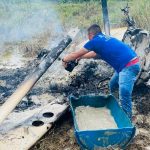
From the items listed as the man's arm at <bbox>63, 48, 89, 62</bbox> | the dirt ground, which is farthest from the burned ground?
the man's arm at <bbox>63, 48, 89, 62</bbox>

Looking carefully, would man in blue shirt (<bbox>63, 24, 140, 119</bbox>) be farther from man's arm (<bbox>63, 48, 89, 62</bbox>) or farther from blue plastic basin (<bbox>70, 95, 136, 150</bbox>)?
blue plastic basin (<bbox>70, 95, 136, 150</bbox>)

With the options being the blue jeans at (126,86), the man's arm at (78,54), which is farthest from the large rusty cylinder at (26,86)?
the blue jeans at (126,86)

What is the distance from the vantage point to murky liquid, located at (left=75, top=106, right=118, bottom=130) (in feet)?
23.1

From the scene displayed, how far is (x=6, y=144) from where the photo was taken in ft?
21.1

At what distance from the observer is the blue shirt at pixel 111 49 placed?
7332 mm

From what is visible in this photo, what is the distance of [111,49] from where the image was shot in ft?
24.2

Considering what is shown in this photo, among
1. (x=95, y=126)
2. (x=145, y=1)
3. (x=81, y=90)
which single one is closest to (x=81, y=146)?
(x=95, y=126)

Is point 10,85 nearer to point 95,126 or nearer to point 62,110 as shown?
point 62,110

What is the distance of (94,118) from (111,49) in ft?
4.75

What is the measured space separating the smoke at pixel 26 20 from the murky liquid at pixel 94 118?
6.95m

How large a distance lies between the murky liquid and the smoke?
6.95m

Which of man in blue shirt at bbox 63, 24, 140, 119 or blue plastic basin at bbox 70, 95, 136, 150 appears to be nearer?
blue plastic basin at bbox 70, 95, 136, 150

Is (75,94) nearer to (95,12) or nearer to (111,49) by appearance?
(111,49)

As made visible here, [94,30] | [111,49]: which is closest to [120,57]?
[111,49]
